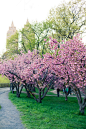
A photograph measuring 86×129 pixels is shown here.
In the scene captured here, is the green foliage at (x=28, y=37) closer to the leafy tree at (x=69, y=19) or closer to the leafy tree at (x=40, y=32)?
the leafy tree at (x=40, y=32)

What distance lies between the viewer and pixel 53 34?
28.2 m

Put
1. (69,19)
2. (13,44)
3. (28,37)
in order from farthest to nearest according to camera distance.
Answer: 1. (13,44)
2. (28,37)
3. (69,19)

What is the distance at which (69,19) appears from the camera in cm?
2644

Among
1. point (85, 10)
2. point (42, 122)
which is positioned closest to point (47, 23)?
point (85, 10)

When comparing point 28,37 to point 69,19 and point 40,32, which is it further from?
point 69,19

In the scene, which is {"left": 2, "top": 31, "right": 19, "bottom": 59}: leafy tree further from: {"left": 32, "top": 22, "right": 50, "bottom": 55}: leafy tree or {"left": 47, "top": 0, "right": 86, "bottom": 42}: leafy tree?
{"left": 47, "top": 0, "right": 86, "bottom": 42}: leafy tree

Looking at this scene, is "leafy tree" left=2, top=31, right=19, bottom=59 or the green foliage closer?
the green foliage

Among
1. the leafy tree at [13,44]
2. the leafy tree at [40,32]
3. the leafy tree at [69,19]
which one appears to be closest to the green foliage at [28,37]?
the leafy tree at [40,32]

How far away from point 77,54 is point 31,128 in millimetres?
5206

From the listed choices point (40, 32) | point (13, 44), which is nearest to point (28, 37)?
point (40, 32)

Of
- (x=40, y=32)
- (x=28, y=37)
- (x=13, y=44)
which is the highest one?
(x=40, y=32)

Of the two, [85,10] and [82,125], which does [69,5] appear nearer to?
[85,10]

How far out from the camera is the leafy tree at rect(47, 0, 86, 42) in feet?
83.8

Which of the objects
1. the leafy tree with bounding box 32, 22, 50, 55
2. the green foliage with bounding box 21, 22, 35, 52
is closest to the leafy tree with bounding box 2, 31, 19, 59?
the green foliage with bounding box 21, 22, 35, 52
